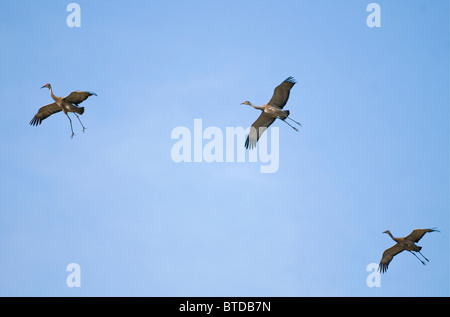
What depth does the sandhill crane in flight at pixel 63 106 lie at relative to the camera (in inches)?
1457

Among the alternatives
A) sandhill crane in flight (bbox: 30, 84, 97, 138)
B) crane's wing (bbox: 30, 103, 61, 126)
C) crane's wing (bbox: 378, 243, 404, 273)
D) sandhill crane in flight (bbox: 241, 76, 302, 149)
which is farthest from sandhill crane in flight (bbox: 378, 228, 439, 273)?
crane's wing (bbox: 30, 103, 61, 126)

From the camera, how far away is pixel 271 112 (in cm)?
3869

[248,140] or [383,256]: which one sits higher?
[248,140]

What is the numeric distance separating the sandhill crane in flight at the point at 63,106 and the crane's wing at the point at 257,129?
8.48 m

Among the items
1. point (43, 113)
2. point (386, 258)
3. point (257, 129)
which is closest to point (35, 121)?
point (43, 113)

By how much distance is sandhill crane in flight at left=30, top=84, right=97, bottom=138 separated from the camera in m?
37.0

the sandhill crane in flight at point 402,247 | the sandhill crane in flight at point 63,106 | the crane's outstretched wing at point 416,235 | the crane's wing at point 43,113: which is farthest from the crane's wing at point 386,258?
the crane's wing at point 43,113

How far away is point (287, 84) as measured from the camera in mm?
37406
